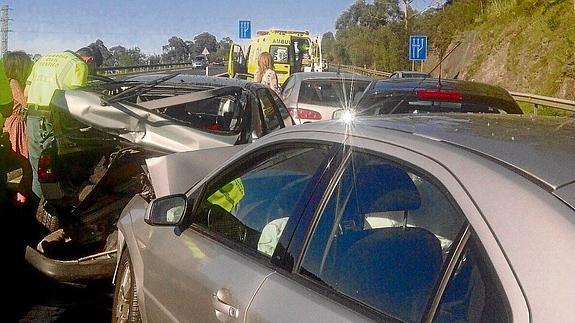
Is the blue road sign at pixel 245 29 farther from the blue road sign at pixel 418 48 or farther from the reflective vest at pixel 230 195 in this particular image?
the reflective vest at pixel 230 195

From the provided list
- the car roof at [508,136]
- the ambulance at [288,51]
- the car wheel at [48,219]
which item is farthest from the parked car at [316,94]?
the ambulance at [288,51]

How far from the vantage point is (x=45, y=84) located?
7.55 m

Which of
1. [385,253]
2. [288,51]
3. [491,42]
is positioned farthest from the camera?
[491,42]

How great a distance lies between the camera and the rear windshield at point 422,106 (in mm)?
7164

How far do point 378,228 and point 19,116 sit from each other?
618cm

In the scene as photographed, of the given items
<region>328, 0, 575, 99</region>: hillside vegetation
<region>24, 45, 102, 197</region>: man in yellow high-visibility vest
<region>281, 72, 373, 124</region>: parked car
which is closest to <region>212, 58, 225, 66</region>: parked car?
<region>328, 0, 575, 99</region>: hillside vegetation

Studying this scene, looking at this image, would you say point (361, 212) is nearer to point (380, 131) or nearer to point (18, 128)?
point (380, 131)

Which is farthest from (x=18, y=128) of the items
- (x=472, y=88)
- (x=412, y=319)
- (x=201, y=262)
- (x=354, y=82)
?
(x=354, y=82)

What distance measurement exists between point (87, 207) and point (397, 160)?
12.5ft

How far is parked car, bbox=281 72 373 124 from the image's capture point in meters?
13.3

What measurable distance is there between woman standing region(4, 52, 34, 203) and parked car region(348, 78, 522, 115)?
3.27 metres

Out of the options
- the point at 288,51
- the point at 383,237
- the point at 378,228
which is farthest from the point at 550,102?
the point at 383,237

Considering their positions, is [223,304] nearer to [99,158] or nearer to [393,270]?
[393,270]

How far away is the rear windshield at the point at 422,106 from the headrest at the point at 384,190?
432 cm
